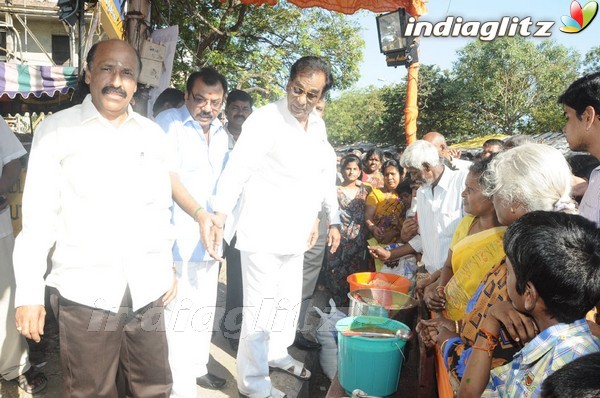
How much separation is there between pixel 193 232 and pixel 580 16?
9.37 meters

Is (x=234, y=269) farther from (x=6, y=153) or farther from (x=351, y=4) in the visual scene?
(x=351, y=4)

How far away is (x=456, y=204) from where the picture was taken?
337 cm

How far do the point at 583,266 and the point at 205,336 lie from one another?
91.2 inches

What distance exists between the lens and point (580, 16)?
891 cm

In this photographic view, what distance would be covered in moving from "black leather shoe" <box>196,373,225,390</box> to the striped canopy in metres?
6.06

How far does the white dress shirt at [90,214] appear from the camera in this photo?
1.82m

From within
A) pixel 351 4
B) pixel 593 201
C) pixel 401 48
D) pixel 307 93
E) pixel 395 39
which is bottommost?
pixel 593 201

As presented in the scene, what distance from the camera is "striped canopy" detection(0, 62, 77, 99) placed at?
280 inches

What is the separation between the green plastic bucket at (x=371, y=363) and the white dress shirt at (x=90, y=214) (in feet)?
3.41

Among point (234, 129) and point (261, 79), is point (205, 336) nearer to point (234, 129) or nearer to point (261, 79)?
point (234, 129)

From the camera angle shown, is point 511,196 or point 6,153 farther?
point 6,153

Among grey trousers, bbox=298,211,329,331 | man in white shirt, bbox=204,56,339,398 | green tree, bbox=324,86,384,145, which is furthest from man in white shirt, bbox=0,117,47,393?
green tree, bbox=324,86,384,145

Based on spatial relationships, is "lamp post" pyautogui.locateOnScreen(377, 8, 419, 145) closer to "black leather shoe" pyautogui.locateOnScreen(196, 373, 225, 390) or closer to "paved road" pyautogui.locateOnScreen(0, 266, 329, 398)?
"paved road" pyautogui.locateOnScreen(0, 266, 329, 398)

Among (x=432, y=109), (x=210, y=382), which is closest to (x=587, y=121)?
(x=210, y=382)
